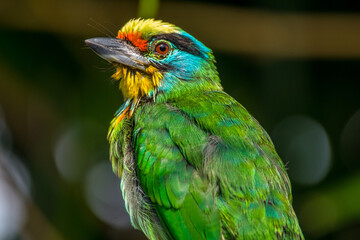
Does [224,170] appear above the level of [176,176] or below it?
above

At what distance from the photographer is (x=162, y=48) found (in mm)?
3803

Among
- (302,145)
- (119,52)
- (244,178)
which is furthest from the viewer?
(302,145)

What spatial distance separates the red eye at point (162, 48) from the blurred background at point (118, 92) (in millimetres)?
2268

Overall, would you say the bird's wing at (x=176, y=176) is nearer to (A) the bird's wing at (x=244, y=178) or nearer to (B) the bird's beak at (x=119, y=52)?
(A) the bird's wing at (x=244, y=178)

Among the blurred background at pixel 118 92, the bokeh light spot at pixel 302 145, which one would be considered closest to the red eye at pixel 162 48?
Answer: the blurred background at pixel 118 92

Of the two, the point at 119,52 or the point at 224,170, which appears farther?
the point at 119,52

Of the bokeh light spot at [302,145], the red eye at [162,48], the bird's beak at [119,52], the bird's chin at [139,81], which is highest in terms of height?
the red eye at [162,48]

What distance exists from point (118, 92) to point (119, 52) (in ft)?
8.45

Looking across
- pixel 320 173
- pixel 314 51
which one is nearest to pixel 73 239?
pixel 320 173

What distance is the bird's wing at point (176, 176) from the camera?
Result: 3080 millimetres

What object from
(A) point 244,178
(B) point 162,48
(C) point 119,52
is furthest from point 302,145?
(A) point 244,178

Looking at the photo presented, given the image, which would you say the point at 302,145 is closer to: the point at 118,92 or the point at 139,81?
the point at 118,92

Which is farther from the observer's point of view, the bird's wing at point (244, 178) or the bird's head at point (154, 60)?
the bird's head at point (154, 60)

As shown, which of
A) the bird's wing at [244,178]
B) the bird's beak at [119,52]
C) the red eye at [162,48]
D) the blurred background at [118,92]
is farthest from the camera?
the blurred background at [118,92]
